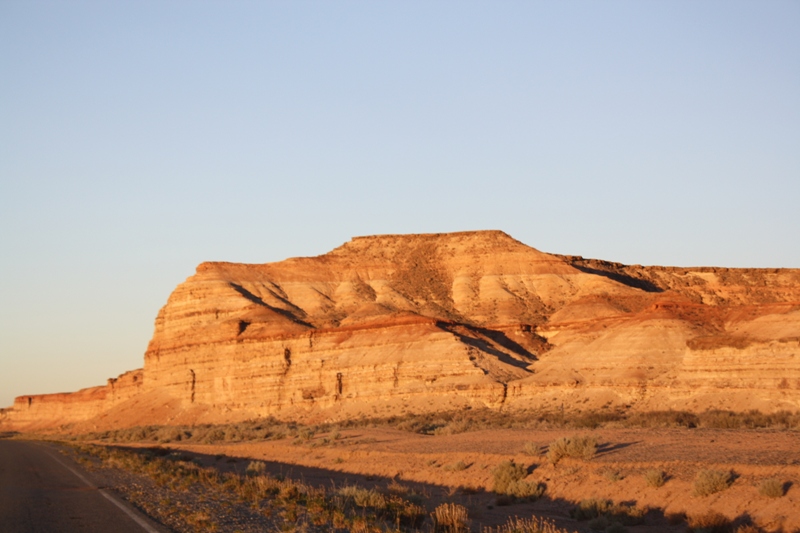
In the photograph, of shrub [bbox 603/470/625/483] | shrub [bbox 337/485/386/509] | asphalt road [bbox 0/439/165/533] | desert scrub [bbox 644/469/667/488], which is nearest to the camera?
asphalt road [bbox 0/439/165/533]

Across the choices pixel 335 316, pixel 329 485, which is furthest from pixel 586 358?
pixel 335 316

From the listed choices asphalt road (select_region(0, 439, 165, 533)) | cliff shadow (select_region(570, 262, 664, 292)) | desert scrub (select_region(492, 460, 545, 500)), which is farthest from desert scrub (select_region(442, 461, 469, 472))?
cliff shadow (select_region(570, 262, 664, 292))

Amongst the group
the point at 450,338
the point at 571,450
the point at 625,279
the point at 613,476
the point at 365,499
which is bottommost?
the point at 365,499

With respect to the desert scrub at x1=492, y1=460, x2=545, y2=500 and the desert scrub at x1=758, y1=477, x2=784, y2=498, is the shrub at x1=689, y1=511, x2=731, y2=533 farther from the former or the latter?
the desert scrub at x1=492, y1=460, x2=545, y2=500

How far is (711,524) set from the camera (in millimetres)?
15734

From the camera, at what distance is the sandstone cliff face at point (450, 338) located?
150 feet

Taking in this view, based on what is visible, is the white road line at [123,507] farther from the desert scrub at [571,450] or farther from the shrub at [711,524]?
the desert scrub at [571,450]

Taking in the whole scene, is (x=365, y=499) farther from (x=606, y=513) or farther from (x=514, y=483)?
(x=606, y=513)

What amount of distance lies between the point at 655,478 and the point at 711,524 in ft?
10.3

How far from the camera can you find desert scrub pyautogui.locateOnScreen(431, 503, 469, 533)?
52.0ft

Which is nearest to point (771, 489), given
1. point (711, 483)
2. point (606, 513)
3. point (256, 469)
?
point (711, 483)

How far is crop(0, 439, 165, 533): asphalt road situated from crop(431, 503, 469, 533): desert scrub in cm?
505

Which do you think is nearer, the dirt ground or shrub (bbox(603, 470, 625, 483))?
the dirt ground

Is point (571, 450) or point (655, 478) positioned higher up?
point (571, 450)
